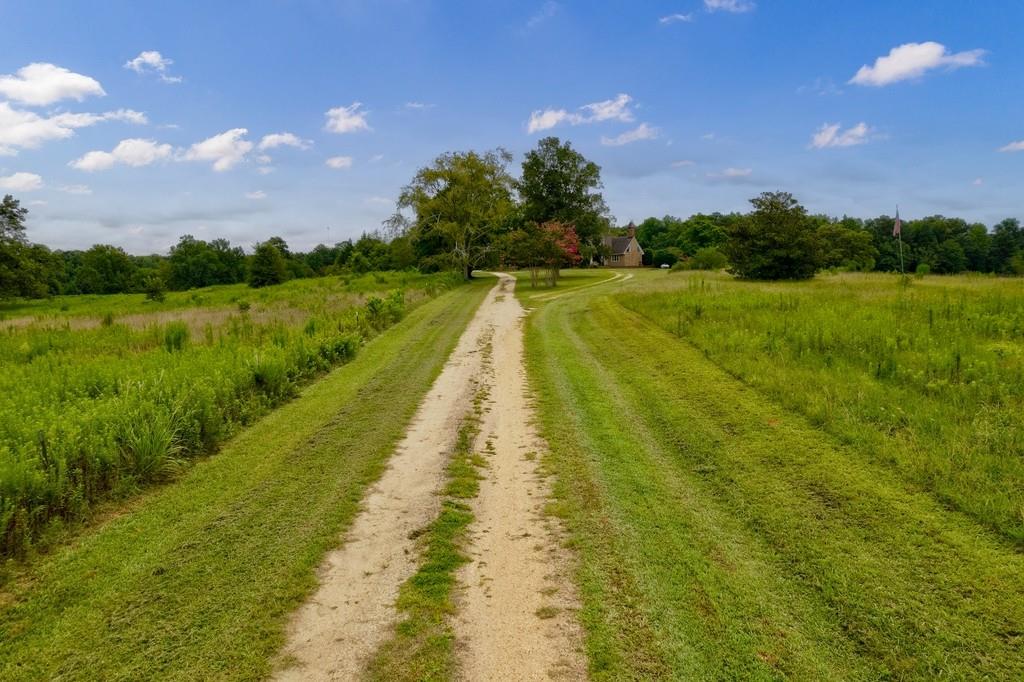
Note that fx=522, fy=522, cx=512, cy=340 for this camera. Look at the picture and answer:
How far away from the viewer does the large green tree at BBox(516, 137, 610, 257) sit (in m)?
43.4

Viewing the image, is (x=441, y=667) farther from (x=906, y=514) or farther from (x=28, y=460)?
(x=28, y=460)

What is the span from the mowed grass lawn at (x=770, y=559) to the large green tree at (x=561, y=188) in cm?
A: 3770

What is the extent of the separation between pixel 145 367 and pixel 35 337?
10080 millimetres

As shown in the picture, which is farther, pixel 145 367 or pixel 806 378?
pixel 145 367

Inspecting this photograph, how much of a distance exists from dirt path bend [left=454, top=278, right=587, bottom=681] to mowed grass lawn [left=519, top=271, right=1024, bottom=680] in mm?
184

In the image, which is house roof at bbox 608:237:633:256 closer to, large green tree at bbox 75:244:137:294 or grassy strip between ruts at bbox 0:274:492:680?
large green tree at bbox 75:244:137:294

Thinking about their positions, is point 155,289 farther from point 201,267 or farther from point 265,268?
point 201,267

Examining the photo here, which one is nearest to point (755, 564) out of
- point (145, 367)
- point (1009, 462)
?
point (1009, 462)

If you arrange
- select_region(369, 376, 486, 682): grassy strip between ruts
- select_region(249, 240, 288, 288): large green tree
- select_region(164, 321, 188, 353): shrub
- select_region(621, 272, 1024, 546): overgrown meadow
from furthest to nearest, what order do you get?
select_region(249, 240, 288, 288): large green tree → select_region(164, 321, 188, 353): shrub → select_region(621, 272, 1024, 546): overgrown meadow → select_region(369, 376, 486, 682): grassy strip between ruts

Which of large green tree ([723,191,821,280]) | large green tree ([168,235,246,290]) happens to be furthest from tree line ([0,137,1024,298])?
large green tree ([168,235,246,290])

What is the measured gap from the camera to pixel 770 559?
4344 mm

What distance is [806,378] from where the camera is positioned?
8.81 metres

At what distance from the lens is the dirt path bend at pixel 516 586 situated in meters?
3.27

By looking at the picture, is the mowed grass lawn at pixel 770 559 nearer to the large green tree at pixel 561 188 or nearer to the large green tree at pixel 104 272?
A: the large green tree at pixel 561 188
